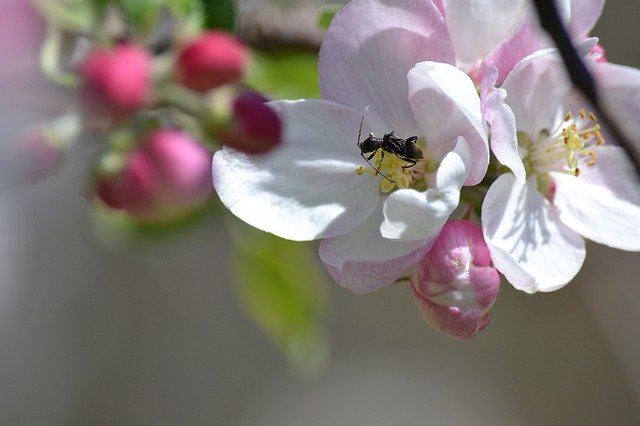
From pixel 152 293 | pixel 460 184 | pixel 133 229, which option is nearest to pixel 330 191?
pixel 460 184

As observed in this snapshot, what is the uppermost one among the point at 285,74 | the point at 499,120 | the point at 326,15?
the point at 499,120

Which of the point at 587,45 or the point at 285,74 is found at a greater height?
the point at 587,45

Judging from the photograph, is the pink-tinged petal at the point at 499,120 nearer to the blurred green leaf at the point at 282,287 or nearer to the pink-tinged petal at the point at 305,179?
the pink-tinged petal at the point at 305,179

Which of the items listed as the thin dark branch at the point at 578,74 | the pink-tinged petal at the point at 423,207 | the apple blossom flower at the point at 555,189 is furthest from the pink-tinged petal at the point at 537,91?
the thin dark branch at the point at 578,74

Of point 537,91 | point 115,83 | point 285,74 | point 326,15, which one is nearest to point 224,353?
point 285,74

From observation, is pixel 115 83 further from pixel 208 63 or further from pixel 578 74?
pixel 578 74

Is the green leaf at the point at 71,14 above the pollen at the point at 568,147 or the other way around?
above

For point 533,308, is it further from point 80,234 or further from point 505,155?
point 505,155
